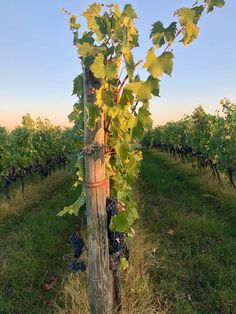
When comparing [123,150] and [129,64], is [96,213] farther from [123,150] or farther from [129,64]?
[129,64]

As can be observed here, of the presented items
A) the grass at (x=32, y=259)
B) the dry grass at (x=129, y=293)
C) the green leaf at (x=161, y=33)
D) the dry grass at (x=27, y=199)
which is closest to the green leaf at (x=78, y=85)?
the green leaf at (x=161, y=33)

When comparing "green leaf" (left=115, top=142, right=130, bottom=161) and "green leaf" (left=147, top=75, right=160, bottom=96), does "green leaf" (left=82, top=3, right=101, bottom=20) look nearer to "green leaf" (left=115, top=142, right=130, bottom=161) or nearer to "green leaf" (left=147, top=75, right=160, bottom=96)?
"green leaf" (left=147, top=75, right=160, bottom=96)

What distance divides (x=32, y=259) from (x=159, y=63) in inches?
172

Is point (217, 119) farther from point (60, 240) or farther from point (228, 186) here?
point (60, 240)

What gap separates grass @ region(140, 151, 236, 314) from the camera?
4.40 m

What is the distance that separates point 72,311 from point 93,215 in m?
1.34

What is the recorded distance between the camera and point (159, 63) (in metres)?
2.71

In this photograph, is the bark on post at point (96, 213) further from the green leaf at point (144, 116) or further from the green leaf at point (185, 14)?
the green leaf at point (185, 14)

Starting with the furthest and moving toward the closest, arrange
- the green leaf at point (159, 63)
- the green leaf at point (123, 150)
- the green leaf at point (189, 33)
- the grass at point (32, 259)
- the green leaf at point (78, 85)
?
the grass at point (32, 259) → the green leaf at point (78, 85) → the green leaf at point (123, 150) → the green leaf at point (189, 33) → the green leaf at point (159, 63)

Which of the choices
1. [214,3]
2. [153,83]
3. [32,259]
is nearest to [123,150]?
[153,83]

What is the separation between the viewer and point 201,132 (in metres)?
14.1

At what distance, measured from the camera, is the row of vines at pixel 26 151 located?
39.8ft

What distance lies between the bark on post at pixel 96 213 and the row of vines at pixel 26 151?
29.8ft

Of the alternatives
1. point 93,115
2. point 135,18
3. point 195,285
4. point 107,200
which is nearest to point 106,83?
point 93,115
